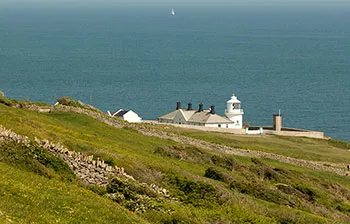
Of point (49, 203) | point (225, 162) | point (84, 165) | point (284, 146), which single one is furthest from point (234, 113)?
point (49, 203)

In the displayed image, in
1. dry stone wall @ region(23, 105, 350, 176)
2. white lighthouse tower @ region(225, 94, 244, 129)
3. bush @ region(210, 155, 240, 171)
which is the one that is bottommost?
white lighthouse tower @ region(225, 94, 244, 129)

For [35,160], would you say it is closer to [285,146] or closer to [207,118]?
[285,146]

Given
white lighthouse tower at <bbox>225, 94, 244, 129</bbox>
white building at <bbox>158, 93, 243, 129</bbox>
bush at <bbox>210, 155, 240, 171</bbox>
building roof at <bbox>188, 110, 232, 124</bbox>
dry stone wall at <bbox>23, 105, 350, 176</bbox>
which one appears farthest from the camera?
white lighthouse tower at <bbox>225, 94, 244, 129</bbox>

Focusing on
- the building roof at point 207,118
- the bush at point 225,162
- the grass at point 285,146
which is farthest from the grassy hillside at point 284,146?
the bush at point 225,162

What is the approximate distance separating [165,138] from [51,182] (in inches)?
1083

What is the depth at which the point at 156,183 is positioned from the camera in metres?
28.6

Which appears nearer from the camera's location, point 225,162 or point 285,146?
point 225,162

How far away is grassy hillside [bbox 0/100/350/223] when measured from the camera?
2056 centimetres

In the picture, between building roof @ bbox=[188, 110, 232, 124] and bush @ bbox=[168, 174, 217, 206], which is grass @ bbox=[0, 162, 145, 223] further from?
building roof @ bbox=[188, 110, 232, 124]

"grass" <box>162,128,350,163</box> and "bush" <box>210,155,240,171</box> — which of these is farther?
"grass" <box>162,128,350,163</box>

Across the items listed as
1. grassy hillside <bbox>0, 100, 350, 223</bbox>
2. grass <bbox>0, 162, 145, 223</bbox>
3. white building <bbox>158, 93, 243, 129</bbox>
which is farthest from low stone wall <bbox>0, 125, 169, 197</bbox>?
white building <bbox>158, 93, 243, 129</bbox>

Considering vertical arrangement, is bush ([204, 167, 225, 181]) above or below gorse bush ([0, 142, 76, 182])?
below

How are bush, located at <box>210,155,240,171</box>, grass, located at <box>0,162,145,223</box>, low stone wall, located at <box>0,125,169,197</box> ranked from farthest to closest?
1. bush, located at <box>210,155,240,171</box>
2. low stone wall, located at <box>0,125,169,197</box>
3. grass, located at <box>0,162,145,223</box>

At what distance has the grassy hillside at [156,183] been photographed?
67.5 ft
